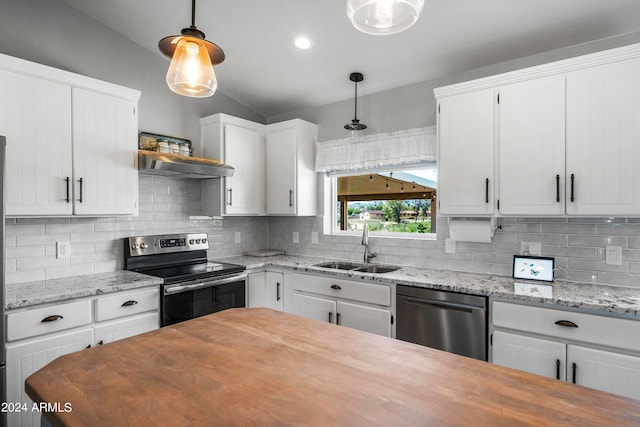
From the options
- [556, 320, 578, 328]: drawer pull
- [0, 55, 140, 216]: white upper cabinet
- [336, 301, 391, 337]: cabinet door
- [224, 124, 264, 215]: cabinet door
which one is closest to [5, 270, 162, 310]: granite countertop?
[0, 55, 140, 216]: white upper cabinet

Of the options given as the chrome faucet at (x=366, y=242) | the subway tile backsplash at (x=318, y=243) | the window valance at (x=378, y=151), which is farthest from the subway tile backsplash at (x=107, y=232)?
the chrome faucet at (x=366, y=242)

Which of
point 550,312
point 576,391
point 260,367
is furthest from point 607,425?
point 550,312

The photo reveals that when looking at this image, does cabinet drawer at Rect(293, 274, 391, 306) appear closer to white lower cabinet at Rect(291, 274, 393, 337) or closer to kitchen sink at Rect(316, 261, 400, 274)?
white lower cabinet at Rect(291, 274, 393, 337)

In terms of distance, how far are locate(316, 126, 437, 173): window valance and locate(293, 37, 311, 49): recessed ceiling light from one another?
978 mm

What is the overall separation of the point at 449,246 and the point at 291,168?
5.52 ft

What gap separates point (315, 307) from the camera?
310 centimetres

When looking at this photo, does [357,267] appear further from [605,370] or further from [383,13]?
[383,13]

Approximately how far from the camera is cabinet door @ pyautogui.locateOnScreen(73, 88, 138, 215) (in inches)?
98.3

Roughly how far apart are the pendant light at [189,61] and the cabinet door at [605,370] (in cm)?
232

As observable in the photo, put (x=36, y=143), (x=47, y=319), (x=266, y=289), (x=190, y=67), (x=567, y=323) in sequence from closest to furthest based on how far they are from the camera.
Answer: (x=190, y=67) → (x=567, y=323) → (x=47, y=319) → (x=36, y=143) → (x=266, y=289)

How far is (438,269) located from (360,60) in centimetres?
187

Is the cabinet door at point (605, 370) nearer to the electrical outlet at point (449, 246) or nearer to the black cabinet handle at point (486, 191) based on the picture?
the black cabinet handle at point (486, 191)

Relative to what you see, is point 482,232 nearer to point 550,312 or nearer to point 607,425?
point 550,312

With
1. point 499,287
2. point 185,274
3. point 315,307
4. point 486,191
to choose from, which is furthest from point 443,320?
point 185,274
